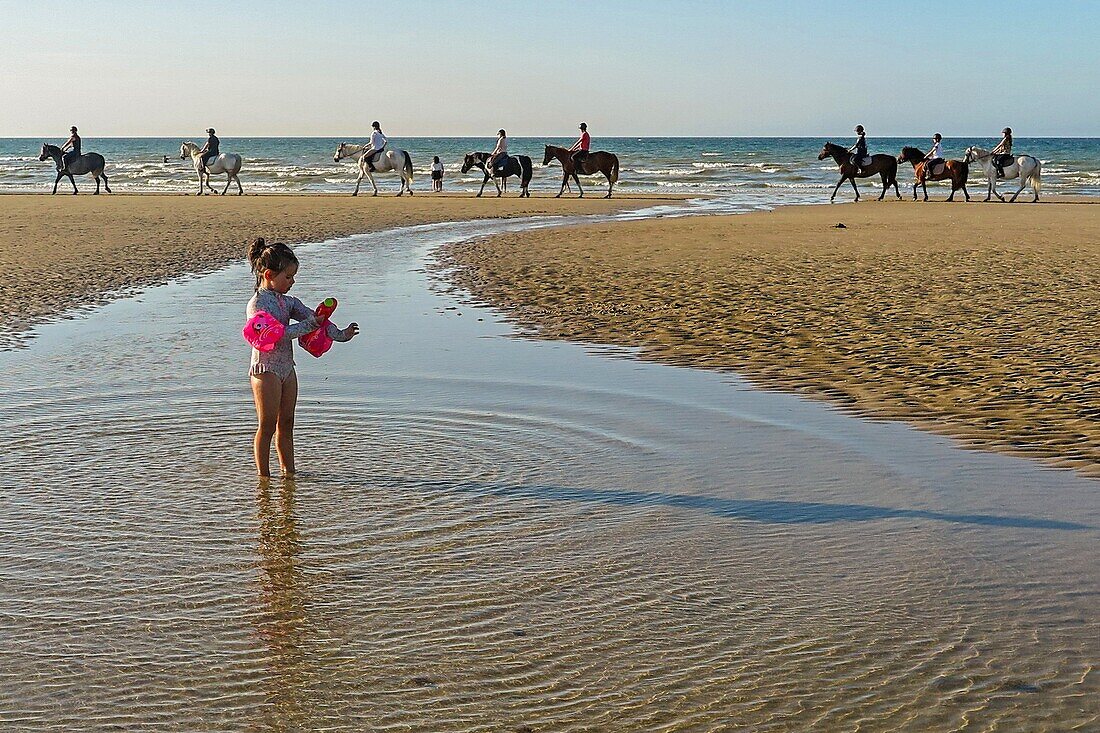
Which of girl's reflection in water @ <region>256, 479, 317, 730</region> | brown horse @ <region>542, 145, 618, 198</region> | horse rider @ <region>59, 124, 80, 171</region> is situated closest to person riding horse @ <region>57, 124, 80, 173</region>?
horse rider @ <region>59, 124, 80, 171</region>

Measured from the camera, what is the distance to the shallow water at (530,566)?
3.69 m

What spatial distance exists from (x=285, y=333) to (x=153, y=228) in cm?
1849

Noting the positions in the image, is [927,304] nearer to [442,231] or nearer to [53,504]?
[53,504]

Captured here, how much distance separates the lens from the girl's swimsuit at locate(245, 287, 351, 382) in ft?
20.8

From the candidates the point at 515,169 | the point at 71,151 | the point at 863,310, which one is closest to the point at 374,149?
the point at 515,169

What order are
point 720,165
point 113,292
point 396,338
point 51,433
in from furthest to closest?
point 720,165 → point 113,292 → point 396,338 → point 51,433

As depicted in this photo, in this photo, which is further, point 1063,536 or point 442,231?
point 442,231

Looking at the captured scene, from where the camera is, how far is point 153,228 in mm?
23562

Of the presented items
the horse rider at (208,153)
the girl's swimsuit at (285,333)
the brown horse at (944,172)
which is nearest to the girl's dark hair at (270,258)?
the girl's swimsuit at (285,333)

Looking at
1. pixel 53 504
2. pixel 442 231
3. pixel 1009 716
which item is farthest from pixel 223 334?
pixel 442 231

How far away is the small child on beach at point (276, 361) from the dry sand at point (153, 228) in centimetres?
496

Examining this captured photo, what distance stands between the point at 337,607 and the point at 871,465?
3.23m

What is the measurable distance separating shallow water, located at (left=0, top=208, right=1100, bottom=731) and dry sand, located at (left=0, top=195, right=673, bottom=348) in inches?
189

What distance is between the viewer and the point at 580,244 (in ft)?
64.2
